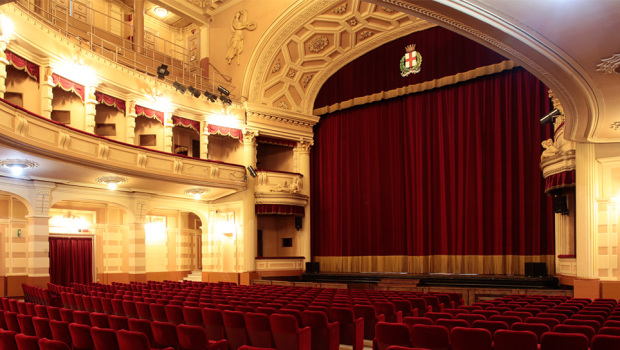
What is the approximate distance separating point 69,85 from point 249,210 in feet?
23.4

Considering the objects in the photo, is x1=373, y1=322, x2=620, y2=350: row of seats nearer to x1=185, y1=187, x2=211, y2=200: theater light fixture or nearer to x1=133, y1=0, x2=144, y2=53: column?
x1=185, y1=187, x2=211, y2=200: theater light fixture

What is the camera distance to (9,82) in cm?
1334

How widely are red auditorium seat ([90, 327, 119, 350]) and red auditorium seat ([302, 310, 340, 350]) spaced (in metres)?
2.08

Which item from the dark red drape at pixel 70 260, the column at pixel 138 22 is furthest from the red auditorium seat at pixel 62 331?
the column at pixel 138 22

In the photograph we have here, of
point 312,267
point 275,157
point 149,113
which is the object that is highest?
point 149,113

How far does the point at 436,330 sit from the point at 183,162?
503 inches

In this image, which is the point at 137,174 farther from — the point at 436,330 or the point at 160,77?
the point at 436,330

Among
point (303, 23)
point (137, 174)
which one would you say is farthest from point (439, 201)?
point (137, 174)

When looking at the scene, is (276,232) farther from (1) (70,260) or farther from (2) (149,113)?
(1) (70,260)

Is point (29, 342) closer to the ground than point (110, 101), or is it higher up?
closer to the ground

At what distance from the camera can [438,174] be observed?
1711 cm

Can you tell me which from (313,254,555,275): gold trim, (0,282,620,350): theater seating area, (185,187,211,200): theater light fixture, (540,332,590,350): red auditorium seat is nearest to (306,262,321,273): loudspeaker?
(313,254,555,275): gold trim

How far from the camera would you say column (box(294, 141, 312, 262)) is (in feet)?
62.8

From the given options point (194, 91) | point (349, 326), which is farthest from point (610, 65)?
point (194, 91)
